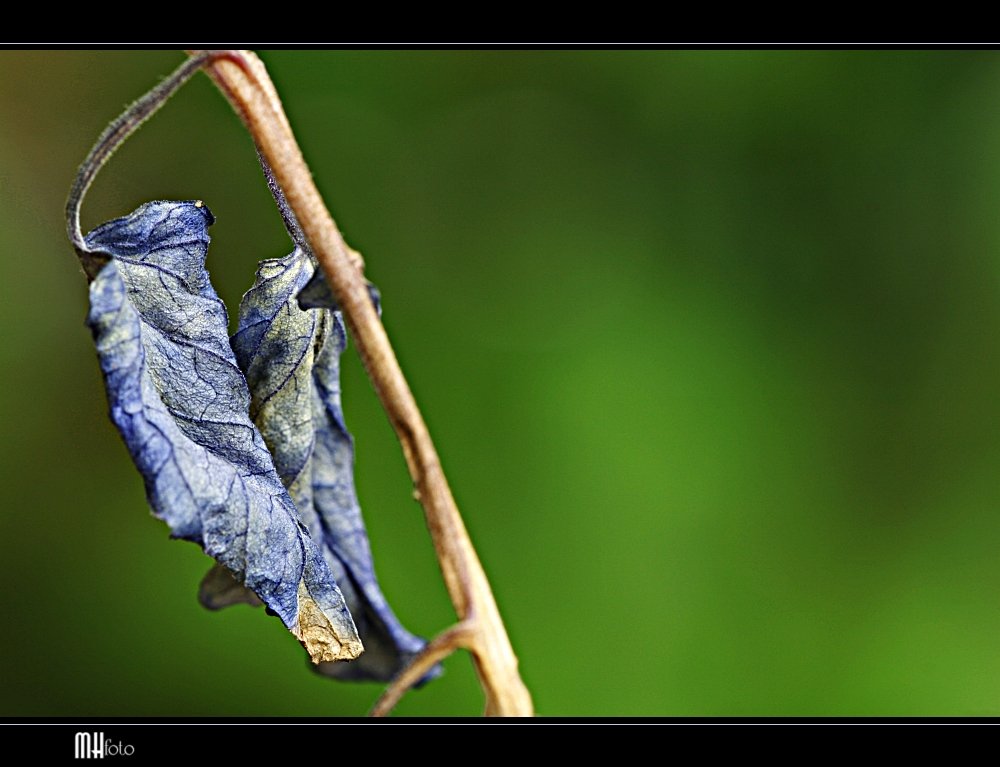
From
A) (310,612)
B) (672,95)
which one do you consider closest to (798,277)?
(672,95)

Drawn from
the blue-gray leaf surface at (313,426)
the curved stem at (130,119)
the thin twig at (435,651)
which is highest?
the curved stem at (130,119)

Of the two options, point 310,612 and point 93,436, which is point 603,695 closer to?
point 93,436

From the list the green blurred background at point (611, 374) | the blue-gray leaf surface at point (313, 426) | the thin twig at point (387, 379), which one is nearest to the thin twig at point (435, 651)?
the thin twig at point (387, 379)

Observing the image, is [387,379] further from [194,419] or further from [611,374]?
[611,374]

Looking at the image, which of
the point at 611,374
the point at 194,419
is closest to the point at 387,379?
the point at 194,419

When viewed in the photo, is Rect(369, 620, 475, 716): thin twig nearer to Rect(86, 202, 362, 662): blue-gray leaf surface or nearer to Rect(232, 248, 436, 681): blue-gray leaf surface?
Rect(86, 202, 362, 662): blue-gray leaf surface

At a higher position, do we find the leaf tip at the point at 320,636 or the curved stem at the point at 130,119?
the curved stem at the point at 130,119

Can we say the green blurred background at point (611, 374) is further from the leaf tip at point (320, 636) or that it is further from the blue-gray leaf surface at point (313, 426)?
the leaf tip at point (320, 636)

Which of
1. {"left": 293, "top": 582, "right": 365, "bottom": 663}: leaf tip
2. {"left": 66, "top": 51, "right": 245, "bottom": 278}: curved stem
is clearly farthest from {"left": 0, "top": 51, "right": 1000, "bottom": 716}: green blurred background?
{"left": 66, "top": 51, "right": 245, "bottom": 278}: curved stem
